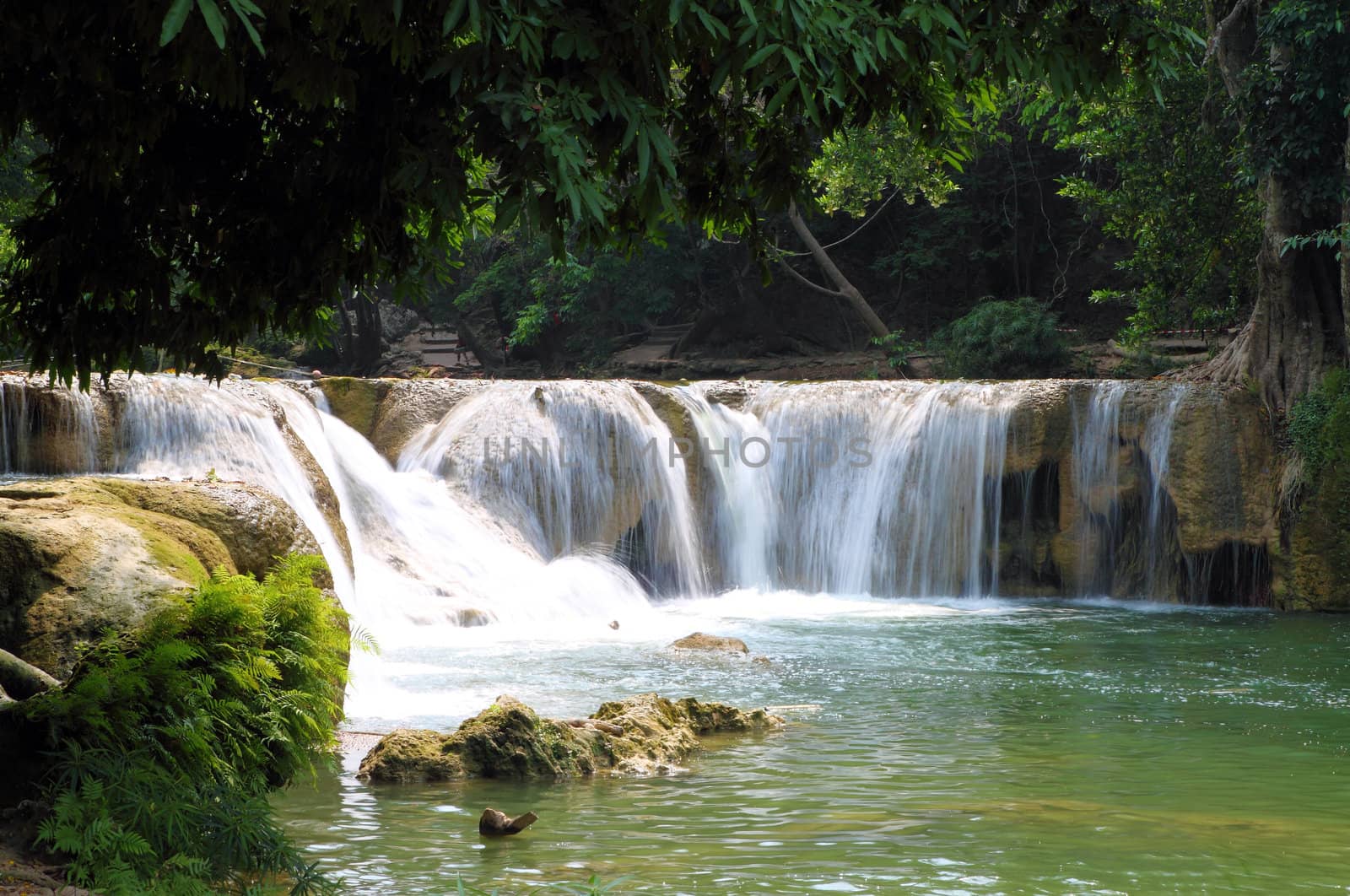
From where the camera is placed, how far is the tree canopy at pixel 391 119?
11.5ft

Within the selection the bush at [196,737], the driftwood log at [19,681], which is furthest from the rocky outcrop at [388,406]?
the driftwood log at [19,681]

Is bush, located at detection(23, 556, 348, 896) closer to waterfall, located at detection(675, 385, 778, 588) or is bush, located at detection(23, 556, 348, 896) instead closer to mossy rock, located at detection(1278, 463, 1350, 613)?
waterfall, located at detection(675, 385, 778, 588)

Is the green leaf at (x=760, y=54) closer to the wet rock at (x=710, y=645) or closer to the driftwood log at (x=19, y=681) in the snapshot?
the driftwood log at (x=19, y=681)

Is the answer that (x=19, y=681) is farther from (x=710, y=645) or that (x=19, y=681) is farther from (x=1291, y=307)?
(x=1291, y=307)

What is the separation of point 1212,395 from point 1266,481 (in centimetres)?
132

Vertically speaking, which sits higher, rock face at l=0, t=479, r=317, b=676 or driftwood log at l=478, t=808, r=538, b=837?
rock face at l=0, t=479, r=317, b=676

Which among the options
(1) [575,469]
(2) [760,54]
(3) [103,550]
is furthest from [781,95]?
(1) [575,469]

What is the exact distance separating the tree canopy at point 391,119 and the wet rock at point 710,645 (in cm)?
793

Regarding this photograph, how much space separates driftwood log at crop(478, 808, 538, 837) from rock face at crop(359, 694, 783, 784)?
3.97 feet

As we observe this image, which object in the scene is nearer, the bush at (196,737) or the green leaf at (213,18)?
the green leaf at (213,18)

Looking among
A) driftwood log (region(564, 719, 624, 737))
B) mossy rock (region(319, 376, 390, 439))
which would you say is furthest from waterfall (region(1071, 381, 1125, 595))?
driftwood log (region(564, 719, 624, 737))

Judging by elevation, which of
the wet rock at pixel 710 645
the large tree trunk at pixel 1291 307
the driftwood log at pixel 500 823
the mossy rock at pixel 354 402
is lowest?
the driftwood log at pixel 500 823

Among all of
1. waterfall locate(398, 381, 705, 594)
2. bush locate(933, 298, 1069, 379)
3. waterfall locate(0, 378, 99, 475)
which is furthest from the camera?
bush locate(933, 298, 1069, 379)

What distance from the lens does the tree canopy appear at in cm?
351
